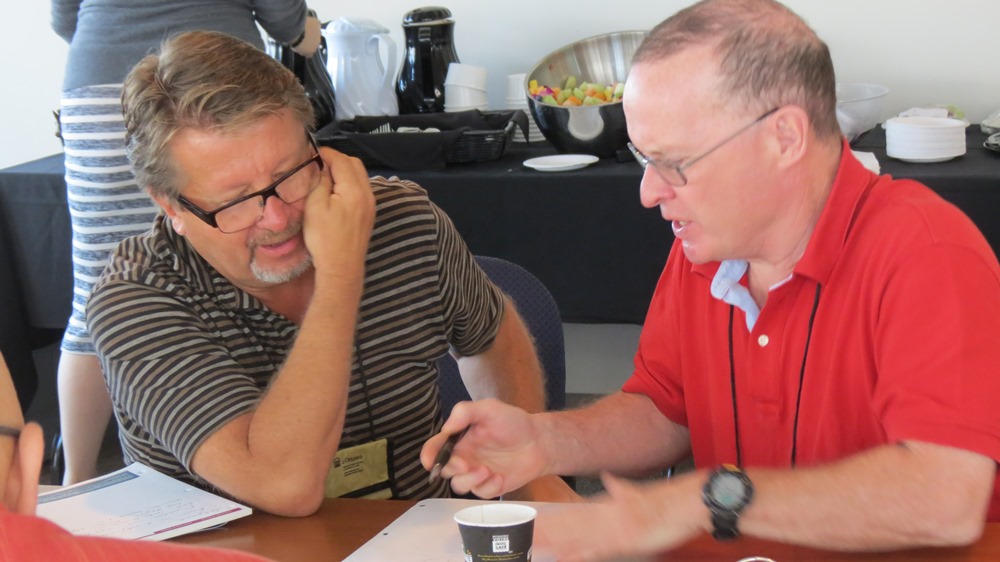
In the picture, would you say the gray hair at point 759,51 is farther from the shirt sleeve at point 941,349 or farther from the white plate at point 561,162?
the white plate at point 561,162

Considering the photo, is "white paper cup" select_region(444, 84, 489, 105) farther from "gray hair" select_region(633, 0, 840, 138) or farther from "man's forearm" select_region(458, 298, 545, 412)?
"gray hair" select_region(633, 0, 840, 138)

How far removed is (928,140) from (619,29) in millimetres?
1161

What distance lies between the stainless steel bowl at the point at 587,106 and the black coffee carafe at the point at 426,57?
32 centimetres

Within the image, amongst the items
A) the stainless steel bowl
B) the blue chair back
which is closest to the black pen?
the blue chair back

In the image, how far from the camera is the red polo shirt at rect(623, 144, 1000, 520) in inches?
50.1

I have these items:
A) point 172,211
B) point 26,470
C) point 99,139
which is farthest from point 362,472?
point 99,139

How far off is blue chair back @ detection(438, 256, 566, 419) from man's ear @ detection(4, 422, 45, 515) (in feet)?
4.34

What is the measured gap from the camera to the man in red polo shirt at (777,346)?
4.07 feet

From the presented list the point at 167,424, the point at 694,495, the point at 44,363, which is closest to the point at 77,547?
the point at 694,495

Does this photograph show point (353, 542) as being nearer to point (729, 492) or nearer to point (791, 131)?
point (729, 492)

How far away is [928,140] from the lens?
2854 mm

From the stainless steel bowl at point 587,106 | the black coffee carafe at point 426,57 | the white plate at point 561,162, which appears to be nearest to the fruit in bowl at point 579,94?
the stainless steel bowl at point 587,106

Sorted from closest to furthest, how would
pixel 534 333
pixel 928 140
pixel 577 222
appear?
pixel 534 333 < pixel 928 140 < pixel 577 222

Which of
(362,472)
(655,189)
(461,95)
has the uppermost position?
(655,189)
